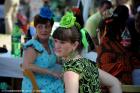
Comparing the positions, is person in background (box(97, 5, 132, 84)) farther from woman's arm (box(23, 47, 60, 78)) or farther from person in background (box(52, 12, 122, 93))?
person in background (box(52, 12, 122, 93))

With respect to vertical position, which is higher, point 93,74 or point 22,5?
point 22,5

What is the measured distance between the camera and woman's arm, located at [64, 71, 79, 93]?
2.99m

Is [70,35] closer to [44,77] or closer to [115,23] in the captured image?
[44,77]

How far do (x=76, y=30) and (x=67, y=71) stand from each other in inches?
17.3

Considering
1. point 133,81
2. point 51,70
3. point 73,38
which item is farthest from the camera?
point 133,81

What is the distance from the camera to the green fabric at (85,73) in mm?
3107

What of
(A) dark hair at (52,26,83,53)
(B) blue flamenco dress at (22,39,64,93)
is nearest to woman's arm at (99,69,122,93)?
(A) dark hair at (52,26,83,53)

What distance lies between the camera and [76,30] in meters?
3.42

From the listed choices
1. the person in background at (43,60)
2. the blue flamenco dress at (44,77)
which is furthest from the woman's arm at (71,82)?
the blue flamenco dress at (44,77)

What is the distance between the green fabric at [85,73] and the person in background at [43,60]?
1.03 m

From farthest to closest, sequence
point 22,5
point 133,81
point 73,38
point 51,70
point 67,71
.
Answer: point 22,5
point 133,81
point 51,70
point 73,38
point 67,71

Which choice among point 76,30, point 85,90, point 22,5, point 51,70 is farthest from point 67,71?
point 22,5

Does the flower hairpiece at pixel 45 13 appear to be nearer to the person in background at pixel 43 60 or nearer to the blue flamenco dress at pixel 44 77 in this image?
the person in background at pixel 43 60

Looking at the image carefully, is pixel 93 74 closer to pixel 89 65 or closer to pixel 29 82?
pixel 89 65
